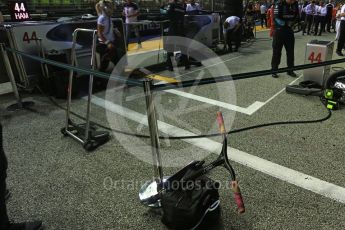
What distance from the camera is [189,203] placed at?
93.4 inches

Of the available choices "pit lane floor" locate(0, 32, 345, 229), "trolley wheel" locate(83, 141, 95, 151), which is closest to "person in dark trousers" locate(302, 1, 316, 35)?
"pit lane floor" locate(0, 32, 345, 229)

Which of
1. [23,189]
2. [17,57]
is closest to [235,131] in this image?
[23,189]

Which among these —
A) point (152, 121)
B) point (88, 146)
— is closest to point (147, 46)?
point (88, 146)

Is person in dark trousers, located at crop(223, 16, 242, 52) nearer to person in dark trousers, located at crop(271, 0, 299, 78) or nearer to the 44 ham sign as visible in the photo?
person in dark trousers, located at crop(271, 0, 299, 78)

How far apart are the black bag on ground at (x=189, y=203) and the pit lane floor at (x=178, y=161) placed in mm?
296

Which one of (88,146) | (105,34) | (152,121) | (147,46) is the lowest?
(147,46)

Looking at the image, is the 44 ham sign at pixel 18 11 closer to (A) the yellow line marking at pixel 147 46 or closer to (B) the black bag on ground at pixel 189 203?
(A) the yellow line marking at pixel 147 46

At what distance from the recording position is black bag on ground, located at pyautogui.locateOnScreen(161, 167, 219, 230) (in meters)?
2.36

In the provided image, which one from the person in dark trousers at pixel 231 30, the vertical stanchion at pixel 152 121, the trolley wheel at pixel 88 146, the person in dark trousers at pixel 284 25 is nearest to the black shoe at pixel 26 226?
the vertical stanchion at pixel 152 121

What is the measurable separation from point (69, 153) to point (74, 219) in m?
1.37

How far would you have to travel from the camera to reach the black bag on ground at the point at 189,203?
236cm

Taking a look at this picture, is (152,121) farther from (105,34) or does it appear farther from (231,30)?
(231,30)

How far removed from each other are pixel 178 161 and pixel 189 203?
1.36 metres

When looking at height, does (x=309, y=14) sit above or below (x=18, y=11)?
below
